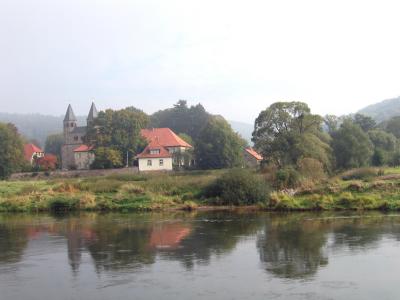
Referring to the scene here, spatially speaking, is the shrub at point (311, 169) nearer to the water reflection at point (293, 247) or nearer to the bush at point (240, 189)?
the bush at point (240, 189)

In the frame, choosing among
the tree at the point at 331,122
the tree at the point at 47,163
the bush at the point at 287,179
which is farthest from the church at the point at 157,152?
the bush at the point at 287,179

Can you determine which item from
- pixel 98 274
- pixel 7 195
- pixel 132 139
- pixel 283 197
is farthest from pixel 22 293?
pixel 132 139

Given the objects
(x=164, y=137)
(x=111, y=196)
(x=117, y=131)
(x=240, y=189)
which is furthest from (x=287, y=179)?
(x=164, y=137)

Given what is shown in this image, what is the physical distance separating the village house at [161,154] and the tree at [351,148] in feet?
95.3

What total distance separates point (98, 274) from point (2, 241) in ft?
32.3

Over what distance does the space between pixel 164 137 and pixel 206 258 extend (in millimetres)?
69291

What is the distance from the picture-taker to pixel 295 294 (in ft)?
48.8

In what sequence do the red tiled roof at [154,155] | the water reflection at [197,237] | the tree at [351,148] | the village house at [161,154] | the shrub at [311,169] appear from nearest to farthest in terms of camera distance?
the water reflection at [197,237] → the shrub at [311,169] → the tree at [351,148] → the village house at [161,154] → the red tiled roof at [154,155]

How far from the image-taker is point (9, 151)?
73.8 meters

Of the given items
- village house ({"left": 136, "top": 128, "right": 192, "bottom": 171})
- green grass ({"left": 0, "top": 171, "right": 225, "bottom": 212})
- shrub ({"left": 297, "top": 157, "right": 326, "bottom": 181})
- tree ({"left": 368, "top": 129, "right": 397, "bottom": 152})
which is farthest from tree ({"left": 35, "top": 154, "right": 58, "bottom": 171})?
shrub ({"left": 297, "top": 157, "right": 326, "bottom": 181})

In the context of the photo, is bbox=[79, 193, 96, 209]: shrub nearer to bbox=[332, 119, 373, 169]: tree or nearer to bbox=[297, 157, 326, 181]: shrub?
bbox=[297, 157, 326, 181]: shrub

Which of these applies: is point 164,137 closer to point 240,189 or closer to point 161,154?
point 161,154

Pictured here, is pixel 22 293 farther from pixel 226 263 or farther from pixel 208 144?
pixel 208 144

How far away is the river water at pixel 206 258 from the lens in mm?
15719
